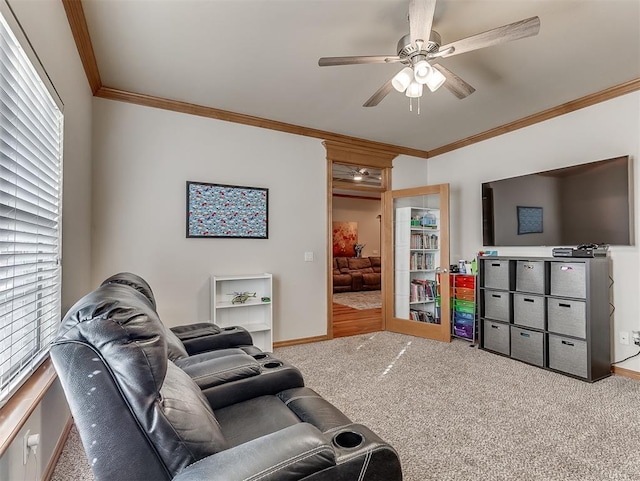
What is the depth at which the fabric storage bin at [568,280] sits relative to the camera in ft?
9.84

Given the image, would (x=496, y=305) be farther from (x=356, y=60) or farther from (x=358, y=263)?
(x=358, y=263)

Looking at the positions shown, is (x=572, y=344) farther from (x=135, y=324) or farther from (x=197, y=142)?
(x=197, y=142)

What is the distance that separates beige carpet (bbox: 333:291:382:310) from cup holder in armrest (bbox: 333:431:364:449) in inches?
204

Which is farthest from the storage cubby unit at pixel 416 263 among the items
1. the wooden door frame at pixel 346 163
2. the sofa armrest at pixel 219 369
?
the sofa armrest at pixel 219 369

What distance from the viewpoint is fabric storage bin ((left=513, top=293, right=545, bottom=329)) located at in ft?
10.9

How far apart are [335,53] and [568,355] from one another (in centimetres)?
338

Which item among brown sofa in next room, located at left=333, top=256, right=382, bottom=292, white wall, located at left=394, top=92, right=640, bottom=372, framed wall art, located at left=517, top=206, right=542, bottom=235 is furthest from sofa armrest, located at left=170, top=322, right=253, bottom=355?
brown sofa in next room, located at left=333, top=256, right=382, bottom=292

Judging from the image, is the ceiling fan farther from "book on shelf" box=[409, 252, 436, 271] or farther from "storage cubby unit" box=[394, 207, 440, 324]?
"book on shelf" box=[409, 252, 436, 271]

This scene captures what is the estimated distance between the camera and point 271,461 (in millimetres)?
922

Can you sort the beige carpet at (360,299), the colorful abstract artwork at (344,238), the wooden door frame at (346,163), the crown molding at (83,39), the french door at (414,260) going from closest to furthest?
the crown molding at (83,39)
the wooden door frame at (346,163)
the french door at (414,260)
the beige carpet at (360,299)
the colorful abstract artwork at (344,238)

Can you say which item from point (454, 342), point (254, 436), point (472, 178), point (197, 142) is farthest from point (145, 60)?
point (454, 342)

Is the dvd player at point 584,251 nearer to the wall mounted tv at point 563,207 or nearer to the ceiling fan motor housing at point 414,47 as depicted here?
the wall mounted tv at point 563,207

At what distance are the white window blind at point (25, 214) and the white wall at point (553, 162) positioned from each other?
4.19 meters

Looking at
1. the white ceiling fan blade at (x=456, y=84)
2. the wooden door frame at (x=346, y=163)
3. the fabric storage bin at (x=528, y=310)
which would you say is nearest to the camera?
the white ceiling fan blade at (x=456, y=84)
